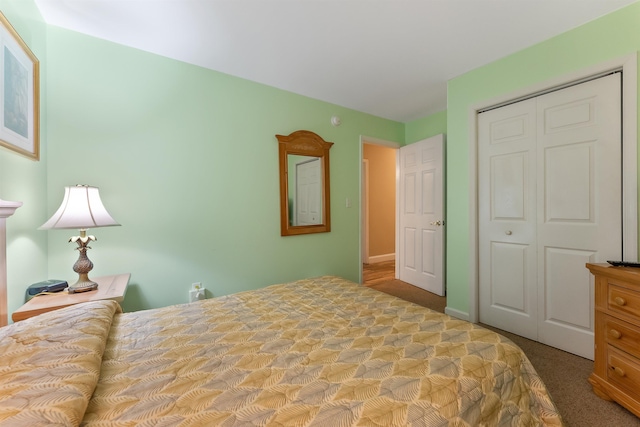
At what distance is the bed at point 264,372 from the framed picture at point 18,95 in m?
0.99

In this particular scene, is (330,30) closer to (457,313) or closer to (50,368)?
(50,368)

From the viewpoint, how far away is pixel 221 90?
97.6 inches

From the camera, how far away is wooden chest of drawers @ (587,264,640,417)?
140 centimetres

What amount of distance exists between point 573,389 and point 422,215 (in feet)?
7.34

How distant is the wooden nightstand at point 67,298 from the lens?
137cm

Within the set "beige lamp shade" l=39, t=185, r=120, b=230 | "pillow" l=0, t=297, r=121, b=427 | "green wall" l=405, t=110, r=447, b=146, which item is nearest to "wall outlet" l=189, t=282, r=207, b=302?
"beige lamp shade" l=39, t=185, r=120, b=230

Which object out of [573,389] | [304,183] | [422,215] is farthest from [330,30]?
[573,389]

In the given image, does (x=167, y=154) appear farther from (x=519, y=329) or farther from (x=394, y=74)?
(x=519, y=329)

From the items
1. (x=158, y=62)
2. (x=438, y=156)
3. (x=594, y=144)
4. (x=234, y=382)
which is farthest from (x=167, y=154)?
(x=594, y=144)

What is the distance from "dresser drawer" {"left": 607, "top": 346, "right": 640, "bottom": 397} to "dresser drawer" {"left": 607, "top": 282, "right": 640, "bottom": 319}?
0.23 metres

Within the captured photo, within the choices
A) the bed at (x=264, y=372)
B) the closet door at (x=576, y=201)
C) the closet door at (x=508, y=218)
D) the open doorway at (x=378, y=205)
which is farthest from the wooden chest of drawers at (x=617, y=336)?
the open doorway at (x=378, y=205)

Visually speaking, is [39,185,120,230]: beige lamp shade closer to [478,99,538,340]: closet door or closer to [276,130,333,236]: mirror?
[276,130,333,236]: mirror

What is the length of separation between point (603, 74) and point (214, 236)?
A: 3.15 m

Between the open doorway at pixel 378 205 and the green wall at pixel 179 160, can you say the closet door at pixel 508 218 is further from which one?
the open doorway at pixel 378 205
